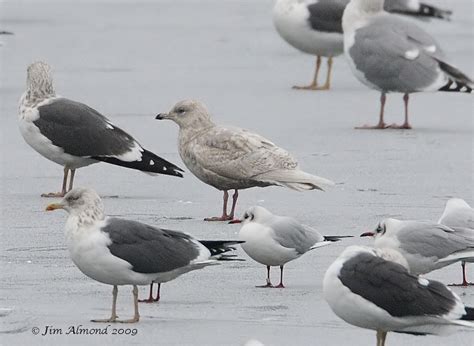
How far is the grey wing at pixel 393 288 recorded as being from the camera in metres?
6.61

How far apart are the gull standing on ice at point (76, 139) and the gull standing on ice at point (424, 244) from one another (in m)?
3.22

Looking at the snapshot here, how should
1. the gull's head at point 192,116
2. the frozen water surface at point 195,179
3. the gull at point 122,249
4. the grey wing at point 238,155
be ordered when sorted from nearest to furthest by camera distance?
1. the gull at point 122,249
2. the frozen water surface at point 195,179
3. the grey wing at point 238,155
4. the gull's head at point 192,116

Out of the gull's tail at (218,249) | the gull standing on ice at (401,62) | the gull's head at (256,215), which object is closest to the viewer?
the gull's tail at (218,249)

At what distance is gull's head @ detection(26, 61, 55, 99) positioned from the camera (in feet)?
37.2

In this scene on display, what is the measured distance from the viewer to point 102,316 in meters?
7.56

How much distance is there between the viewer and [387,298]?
21.9 feet

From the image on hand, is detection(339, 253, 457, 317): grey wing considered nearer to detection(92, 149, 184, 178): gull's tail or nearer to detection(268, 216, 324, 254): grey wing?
detection(268, 216, 324, 254): grey wing

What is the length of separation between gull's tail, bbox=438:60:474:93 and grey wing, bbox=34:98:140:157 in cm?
399

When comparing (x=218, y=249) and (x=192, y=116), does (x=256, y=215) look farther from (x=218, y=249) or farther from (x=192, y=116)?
(x=192, y=116)

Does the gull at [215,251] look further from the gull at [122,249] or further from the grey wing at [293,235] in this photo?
the grey wing at [293,235]

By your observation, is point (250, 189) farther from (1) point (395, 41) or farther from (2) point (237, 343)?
(2) point (237, 343)

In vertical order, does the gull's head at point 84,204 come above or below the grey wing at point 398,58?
above

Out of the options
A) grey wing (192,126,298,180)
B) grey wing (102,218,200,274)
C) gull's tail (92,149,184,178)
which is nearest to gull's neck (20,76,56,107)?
gull's tail (92,149,184,178)

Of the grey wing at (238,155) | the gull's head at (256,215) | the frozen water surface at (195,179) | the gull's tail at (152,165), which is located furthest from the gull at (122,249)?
the gull's tail at (152,165)
